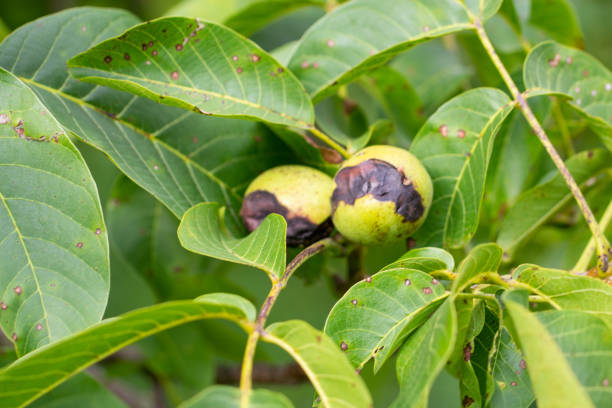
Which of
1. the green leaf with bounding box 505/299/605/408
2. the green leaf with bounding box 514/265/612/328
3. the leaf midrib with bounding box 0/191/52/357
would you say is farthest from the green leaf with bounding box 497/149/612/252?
the leaf midrib with bounding box 0/191/52/357

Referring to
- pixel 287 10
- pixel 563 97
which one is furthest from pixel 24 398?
pixel 287 10

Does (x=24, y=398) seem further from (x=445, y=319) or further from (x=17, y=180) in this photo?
(x=445, y=319)

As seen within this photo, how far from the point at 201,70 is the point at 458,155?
531 millimetres

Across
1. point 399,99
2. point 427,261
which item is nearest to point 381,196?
point 427,261

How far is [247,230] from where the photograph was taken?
1.28 m

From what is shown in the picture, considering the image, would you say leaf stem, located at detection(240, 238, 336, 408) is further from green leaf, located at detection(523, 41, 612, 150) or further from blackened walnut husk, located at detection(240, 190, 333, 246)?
green leaf, located at detection(523, 41, 612, 150)

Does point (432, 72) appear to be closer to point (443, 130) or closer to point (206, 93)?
point (443, 130)

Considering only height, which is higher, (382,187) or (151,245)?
(382,187)

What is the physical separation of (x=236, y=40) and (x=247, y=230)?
0.39 meters

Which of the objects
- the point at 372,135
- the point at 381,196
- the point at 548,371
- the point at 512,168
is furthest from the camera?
the point at 512,168

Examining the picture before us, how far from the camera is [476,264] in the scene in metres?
0.88

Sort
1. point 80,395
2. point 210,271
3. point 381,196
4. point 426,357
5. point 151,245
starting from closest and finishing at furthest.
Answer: point 426,357, point 80,395, point 381,196, point 151,245, point 210,271

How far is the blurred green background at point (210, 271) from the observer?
66.9 inches

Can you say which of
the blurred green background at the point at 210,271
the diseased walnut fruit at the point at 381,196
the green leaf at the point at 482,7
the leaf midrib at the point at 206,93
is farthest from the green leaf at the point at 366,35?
the blurred green background at the point at 210,271
